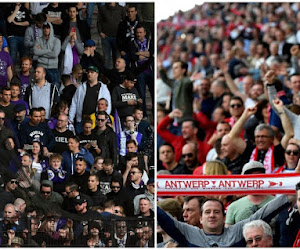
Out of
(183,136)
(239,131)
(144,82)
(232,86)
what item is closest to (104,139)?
(144,82)

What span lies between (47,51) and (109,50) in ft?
1.86

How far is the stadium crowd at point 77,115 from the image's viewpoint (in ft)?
28.5

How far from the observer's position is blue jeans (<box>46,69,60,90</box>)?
29.1 ft

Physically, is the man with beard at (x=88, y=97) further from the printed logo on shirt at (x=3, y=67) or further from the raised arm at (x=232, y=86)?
the raised arm at (x=232, y=86)

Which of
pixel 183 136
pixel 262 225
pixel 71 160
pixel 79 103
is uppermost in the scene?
pixel 79 103

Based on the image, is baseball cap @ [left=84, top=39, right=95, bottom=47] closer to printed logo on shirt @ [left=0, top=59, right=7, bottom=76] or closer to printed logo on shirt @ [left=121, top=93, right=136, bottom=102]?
printed logo on shirt @ [left=121, top=93, right=136, bottom=102]

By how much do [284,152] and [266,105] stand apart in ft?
5.26

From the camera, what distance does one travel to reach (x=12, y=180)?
28.5 ft

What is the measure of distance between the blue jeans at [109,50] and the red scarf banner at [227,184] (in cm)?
114

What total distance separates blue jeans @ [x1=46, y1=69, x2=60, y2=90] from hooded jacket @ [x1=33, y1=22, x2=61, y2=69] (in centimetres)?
4

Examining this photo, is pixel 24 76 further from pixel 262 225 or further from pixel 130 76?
pixel 262 225

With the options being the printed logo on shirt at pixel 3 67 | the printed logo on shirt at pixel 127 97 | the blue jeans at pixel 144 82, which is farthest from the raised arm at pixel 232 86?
the printed logo on shirt at pixel 3 67

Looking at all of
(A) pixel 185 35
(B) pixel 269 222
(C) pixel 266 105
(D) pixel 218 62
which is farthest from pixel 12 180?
(A) pixel 185 35

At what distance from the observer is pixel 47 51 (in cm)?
884
